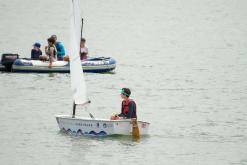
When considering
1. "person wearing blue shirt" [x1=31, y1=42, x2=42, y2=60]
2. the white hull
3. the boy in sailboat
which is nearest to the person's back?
"person wearing blue shirt" [x1=31, y1=42, x2=42, y2=60]

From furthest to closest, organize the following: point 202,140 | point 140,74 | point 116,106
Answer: point 140,74 → point 116,106 → point 202,140

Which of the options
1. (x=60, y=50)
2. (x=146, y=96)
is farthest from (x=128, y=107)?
(x=60, y=50)

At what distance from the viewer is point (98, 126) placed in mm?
30422

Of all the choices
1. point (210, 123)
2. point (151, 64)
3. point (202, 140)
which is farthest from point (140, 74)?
point (202, 140)

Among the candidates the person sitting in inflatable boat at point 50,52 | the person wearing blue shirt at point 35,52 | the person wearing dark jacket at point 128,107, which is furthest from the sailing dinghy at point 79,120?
the person wearing blue shirt at point 35,52

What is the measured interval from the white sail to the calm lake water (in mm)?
1399

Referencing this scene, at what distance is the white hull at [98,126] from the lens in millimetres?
30094

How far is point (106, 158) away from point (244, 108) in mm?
11226

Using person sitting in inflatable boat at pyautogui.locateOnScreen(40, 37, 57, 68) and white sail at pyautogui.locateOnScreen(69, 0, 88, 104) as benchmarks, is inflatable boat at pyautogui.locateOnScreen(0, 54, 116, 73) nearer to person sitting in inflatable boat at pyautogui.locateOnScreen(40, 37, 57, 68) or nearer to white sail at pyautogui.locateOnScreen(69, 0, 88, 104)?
person sitting in inflatable boat at pyautogui.locateOnScreen(40, 37, 57, 68)

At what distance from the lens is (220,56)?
199 feet

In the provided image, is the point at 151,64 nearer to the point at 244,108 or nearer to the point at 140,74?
the point at 140,74

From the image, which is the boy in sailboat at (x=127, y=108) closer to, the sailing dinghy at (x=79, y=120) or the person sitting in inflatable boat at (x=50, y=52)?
the sailing dinghy at (x=79, y=120)

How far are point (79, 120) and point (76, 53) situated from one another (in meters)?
2.49

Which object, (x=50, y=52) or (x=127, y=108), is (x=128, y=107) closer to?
(x=127, y=108)
